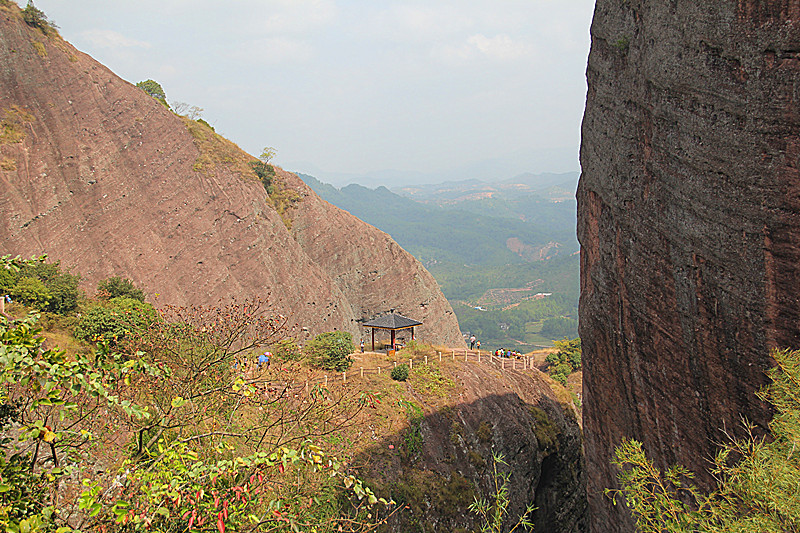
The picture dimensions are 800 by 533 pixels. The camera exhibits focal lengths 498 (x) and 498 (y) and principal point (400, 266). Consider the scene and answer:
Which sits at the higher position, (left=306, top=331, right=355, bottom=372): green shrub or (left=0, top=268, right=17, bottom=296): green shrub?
(left=0, top=268, right=17, bottom=296): green shrub

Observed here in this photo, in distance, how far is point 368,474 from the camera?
1580 cm

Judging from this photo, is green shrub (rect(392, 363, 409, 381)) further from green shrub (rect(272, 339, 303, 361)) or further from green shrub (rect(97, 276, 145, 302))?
green shrub (rect(97, 276, 145, 302))

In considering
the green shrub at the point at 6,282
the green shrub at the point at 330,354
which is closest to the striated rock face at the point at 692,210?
the green shrub at the point at 330,354

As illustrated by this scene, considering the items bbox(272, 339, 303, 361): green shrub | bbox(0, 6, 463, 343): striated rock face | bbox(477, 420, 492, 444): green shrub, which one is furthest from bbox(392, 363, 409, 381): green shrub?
bbox(0, 6, 463, 343): striated rock face

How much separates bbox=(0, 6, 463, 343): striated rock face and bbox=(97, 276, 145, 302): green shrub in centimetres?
279

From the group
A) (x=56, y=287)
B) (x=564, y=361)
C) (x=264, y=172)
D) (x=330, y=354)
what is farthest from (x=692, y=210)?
(x=264, y=172)

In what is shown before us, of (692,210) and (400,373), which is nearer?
(692,210)

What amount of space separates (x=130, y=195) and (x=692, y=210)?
2983cm

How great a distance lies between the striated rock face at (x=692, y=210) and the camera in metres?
7.81

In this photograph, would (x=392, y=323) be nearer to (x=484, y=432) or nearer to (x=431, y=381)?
(x=431, y=381)

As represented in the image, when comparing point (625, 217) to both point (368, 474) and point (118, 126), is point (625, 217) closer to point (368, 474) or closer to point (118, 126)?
point (368, 474)

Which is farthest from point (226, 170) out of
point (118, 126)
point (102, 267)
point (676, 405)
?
point (676, 405)

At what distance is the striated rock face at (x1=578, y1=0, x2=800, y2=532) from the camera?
308 inches

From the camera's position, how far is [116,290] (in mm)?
23781
